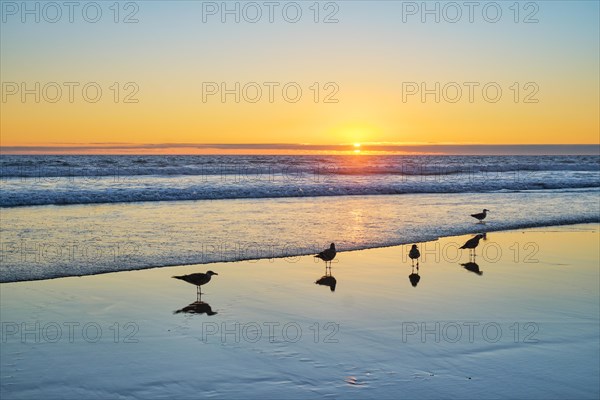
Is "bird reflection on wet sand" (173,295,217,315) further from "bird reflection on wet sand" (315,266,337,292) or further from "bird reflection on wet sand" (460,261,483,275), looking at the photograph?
"bird reflection on wet sand" (460,261,483,275)

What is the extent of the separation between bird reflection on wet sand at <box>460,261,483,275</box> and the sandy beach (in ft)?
0.25

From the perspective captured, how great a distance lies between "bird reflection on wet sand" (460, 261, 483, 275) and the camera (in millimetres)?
11148

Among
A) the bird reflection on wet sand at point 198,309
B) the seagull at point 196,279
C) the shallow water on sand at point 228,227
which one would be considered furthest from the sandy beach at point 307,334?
the shallow water on sand at point 228,227

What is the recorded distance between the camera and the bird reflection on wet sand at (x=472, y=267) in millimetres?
11148

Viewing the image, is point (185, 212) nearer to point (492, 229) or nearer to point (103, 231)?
point (103, 231)

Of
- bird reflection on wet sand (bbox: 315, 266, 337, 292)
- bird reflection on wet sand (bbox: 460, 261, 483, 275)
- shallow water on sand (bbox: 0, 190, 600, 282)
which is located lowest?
bird reflection on wet sand (bbox: 315, 266, 337, 292)

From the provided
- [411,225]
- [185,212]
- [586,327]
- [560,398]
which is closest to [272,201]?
[185,212]

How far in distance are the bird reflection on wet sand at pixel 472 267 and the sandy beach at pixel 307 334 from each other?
0.08 meters

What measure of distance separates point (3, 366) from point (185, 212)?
551 inches

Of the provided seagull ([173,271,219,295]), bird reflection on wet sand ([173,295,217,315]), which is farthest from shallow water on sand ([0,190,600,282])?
bird reflection on wet sand ([173,295,217,315])

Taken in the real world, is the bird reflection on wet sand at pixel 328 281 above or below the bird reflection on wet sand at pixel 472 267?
below

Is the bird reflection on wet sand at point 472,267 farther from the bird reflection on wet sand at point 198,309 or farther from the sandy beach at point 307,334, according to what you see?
the bird reflection on wet sand at point 198,309

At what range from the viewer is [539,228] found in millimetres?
16875

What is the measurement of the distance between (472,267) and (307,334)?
206 inches
